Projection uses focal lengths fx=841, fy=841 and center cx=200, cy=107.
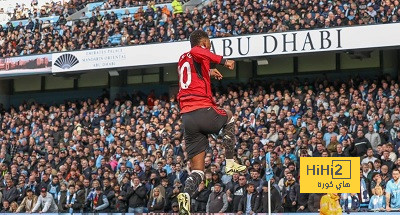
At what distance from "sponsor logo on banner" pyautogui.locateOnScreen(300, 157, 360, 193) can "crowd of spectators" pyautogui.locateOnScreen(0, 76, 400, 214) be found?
2.86 metres

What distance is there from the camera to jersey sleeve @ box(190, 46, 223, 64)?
1020cm

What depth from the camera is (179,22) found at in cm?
3177

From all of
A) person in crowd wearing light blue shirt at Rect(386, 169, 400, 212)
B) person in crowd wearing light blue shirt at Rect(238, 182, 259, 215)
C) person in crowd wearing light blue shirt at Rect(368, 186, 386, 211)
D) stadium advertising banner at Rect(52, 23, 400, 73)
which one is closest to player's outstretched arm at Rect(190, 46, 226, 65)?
person in crowd wearing light blue shirt at Rect(386, 169, 400, 212)

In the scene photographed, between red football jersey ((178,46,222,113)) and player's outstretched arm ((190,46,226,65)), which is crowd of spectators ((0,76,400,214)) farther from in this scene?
player's outstretched arm ((190,46,226,65))

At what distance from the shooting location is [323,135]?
927 inches

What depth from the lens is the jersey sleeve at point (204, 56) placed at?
33.4 feet

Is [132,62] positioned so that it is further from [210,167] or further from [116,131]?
[210,167]

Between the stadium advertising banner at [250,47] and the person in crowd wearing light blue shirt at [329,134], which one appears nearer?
the person in crowd wearing light blue shirt at [329,134]

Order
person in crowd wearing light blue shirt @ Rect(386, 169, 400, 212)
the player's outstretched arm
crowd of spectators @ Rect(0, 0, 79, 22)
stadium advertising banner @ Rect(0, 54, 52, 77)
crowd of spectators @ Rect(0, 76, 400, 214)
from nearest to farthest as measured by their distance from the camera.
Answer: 1. the player's outstretched arm
2. person in crowd wearing light blue shirt @ Rect(386, 169, 400, 212)
3. crowd of spectators @ Rect(0, 76, 400, 214)
4. stadium advertising banner @ Rect(0, 54, 52, 77)
5. crowd of spectators @ Rect(0, 0, 79, 22)

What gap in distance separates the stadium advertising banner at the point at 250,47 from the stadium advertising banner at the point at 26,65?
20.3 inches

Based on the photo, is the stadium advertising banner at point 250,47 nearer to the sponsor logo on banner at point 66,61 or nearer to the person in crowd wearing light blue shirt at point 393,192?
the sponsor logo on banner at point 66,61

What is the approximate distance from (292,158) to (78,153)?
8.08 m

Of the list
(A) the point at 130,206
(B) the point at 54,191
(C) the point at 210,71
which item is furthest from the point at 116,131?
(C) the point at 210,71

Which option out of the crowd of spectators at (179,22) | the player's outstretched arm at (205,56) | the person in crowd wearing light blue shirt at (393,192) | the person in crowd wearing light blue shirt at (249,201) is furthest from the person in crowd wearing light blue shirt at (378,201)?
the player's outstretched arm at (205,56)
